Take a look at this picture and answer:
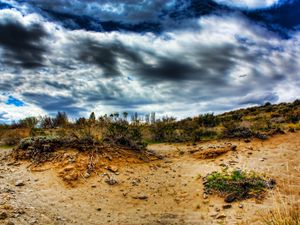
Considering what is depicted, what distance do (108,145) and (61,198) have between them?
3.59 meters

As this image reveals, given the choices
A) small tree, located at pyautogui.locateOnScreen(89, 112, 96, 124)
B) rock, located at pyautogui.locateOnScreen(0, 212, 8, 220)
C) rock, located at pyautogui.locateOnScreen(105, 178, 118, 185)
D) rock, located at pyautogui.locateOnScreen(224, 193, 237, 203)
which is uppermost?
small tree, located at pyautogui.locateOnScreen(89, 112, 96, 124)

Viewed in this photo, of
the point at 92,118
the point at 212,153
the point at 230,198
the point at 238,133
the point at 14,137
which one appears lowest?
the point at 230,198

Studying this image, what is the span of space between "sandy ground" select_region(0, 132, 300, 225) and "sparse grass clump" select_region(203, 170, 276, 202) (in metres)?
0.26

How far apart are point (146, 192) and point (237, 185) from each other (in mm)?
2620

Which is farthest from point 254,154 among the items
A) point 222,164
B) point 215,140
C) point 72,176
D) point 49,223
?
point 49,223

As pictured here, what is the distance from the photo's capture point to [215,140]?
14.3 meters

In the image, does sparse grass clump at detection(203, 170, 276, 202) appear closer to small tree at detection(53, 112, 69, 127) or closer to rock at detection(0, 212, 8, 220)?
rock at detection(0, 212, 8, 220)

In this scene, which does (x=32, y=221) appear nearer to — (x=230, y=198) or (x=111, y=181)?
(x=111, y=181)

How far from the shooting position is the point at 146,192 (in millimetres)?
9422

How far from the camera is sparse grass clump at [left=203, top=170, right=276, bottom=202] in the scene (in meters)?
8.45

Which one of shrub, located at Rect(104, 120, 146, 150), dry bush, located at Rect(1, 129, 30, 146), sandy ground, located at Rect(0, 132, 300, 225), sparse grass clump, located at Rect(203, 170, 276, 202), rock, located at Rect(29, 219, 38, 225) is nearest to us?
rock, located at Rect(29, 219, 38, 225)

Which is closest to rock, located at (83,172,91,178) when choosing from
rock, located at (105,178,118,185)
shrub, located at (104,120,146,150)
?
rock, located at (105,178,118,185)

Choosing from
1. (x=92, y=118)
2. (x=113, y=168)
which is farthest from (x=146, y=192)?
(x=92, y=118)

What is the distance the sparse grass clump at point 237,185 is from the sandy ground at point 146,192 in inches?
10.1
